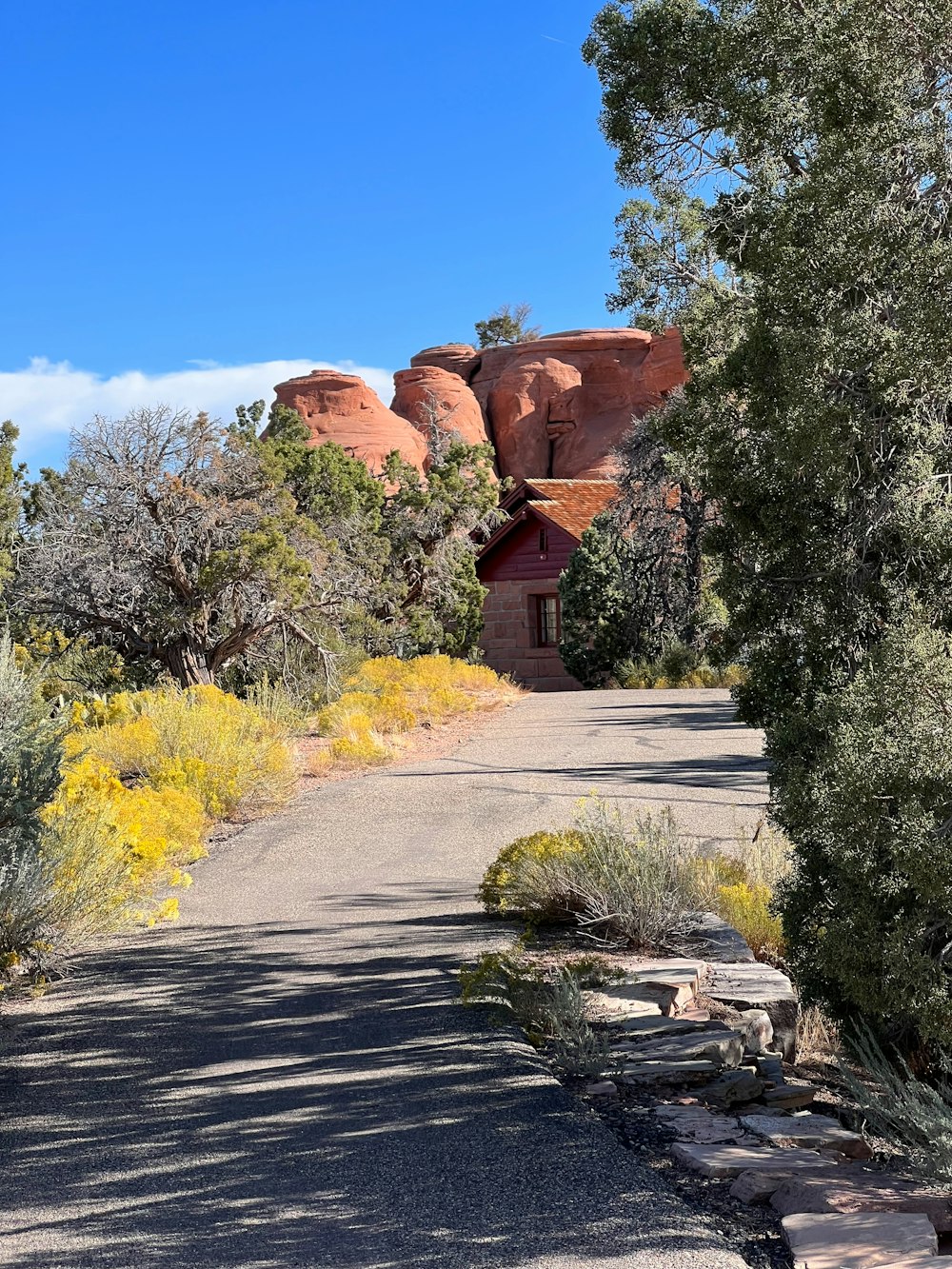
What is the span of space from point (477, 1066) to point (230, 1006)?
1.69 metres

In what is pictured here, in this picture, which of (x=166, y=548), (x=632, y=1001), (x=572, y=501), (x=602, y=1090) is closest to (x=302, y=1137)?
(x=602, y=1090)

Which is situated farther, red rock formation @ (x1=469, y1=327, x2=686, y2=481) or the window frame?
red rock formation @ (x1=469, y1=327, x2=686, y2=481)

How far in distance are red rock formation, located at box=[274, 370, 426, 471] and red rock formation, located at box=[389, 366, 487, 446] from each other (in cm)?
104

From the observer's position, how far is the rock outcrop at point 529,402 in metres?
48.5

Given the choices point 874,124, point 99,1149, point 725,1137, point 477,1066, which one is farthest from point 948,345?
point 99,1149

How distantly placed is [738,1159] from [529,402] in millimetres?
48332

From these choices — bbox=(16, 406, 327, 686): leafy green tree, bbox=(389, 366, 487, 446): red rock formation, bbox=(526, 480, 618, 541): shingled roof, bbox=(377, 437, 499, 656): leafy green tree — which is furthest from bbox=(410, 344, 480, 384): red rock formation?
bbox=(16, 406, 327, 686): leafy green tree

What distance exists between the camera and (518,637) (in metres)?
35.9

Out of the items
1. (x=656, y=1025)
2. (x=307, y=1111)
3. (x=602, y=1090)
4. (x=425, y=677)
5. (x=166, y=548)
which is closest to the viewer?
(x=307, y=1111)

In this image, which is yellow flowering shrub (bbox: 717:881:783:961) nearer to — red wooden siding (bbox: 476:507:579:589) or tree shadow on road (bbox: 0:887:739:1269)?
tree shadow on road (bbox: 0:887:739:1269)

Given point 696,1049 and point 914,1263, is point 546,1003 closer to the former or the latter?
point 696,1049

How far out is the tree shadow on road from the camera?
3.75 m

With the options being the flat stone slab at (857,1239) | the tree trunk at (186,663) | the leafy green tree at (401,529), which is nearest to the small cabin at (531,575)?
the leafy green tree at (401,529)

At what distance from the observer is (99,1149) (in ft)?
15.3
